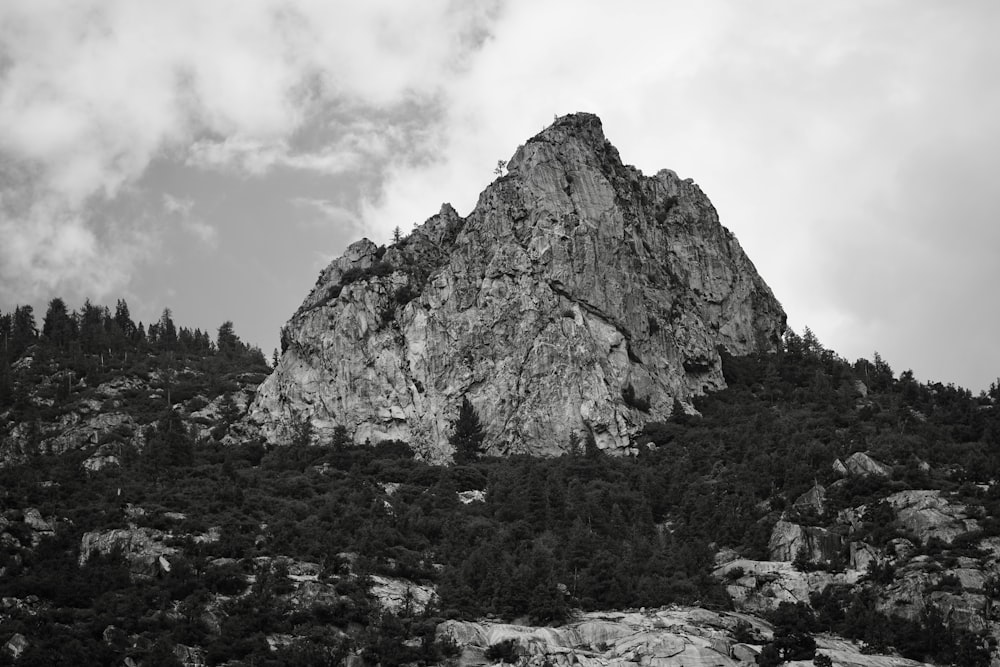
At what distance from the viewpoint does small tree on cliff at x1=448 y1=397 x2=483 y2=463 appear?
5221 inches

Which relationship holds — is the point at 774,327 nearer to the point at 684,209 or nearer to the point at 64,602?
the point at 684,209

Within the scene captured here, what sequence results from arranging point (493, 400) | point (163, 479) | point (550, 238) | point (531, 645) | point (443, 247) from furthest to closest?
point (443, 247)
point (550, 238)
point (493, 400)
point (163, 479)
point (531, 645)

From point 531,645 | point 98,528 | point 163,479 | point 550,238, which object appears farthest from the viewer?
point 550,238

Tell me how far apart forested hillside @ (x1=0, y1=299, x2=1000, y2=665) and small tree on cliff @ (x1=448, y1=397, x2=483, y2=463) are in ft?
0.91

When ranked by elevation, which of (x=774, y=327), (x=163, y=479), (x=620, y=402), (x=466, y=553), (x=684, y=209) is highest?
(x=684, y=209)

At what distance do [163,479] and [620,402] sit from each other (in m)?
52.9

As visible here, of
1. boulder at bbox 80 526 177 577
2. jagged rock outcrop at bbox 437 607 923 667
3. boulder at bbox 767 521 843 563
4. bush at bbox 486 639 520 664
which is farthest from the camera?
boulder at bbox 767 521 843 563

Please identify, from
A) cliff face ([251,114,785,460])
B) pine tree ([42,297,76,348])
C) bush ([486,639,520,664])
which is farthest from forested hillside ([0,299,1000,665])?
pine tree ([42,297,76,348])

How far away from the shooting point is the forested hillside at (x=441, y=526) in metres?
86.7

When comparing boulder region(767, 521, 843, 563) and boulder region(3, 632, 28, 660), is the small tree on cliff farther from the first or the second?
boulder region(3, 632, 28, 660)

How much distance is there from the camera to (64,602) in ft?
292

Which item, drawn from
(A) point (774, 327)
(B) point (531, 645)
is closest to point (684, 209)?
(A) point (774, 327)

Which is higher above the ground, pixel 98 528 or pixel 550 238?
pixel 550 238

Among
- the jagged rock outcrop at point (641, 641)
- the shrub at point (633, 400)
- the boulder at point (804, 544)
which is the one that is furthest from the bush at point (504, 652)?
the shrub at point (633, 400)
